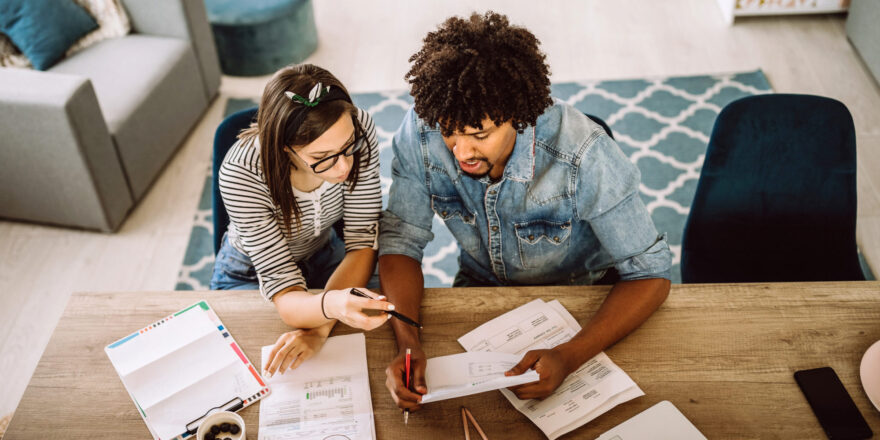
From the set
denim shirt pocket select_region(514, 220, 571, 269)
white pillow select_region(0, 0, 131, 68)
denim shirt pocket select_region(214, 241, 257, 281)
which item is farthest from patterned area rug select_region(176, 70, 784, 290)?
denim shirt pocket select_region(514, 220, 571, 269)

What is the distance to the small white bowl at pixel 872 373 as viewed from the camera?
1.25 metres

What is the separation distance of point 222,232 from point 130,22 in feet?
6.03

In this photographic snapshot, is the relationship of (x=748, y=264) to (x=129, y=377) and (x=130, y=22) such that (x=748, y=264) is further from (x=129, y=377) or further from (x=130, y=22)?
(x=130, y=22)

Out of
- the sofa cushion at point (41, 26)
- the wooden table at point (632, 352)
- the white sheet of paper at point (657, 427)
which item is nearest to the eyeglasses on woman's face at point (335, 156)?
the wooden table at point (632, 352)

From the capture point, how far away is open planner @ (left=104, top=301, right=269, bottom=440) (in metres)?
1.29

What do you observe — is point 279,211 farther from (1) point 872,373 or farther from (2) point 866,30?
(2) point 866,30

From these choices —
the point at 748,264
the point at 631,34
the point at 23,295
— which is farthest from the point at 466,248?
the point at 631,34

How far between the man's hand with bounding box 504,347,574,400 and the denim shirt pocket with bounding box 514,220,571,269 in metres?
0.32

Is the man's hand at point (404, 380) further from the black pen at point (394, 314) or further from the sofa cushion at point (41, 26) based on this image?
the sofa cushion at point (41, 26)

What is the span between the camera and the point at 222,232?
6.04ft

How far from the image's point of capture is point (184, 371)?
136cm

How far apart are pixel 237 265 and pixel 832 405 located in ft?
4.45

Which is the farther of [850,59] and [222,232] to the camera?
[850,59]

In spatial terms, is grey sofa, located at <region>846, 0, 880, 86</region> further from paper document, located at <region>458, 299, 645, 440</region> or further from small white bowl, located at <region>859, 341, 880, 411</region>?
paper document, located at <region>458, 299, 645, 440</region>
